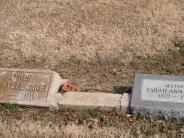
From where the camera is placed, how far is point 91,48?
27.4ft

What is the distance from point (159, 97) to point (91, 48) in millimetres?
2200

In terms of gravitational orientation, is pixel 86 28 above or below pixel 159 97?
above

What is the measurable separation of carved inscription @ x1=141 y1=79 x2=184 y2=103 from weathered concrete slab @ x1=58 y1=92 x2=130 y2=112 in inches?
12.1

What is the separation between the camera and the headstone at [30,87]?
6.90 m

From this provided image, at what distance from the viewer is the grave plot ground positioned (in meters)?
6.59

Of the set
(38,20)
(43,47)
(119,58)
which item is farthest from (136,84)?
(38,20)

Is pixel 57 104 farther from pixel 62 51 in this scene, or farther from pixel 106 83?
pixel 62 51

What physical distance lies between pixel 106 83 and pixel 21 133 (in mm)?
1727

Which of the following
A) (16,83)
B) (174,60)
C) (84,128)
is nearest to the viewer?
(84,128)

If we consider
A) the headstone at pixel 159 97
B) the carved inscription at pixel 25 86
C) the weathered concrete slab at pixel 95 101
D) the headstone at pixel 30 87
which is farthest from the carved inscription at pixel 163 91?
the carved inscription at pixel 25 86

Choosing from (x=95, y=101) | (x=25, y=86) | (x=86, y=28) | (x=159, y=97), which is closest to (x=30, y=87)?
(x=25, y=86)

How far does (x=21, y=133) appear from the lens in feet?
21.5

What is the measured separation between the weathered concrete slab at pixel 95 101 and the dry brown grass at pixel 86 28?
4.37 feet

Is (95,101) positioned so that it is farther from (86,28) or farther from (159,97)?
(86,28)
